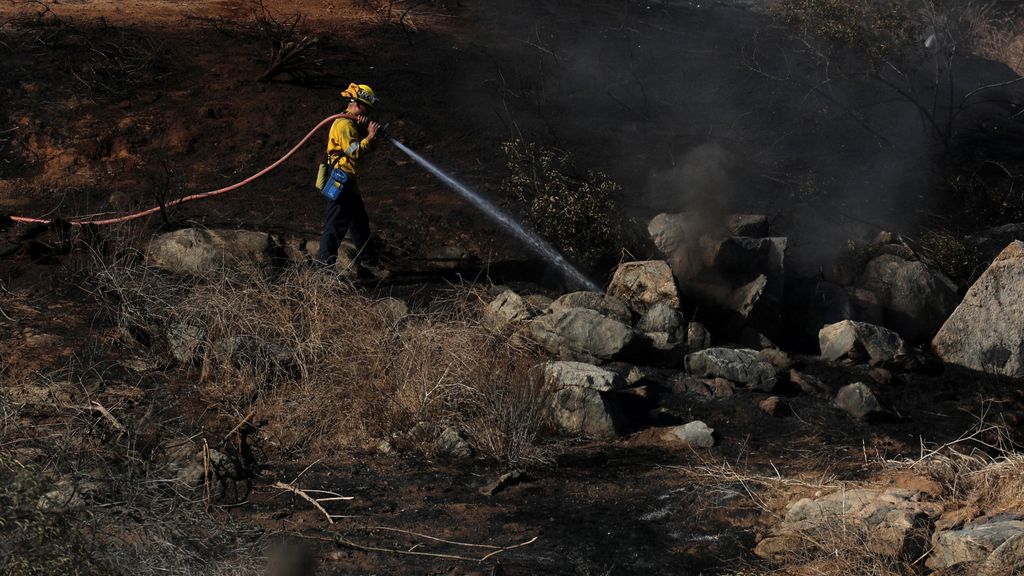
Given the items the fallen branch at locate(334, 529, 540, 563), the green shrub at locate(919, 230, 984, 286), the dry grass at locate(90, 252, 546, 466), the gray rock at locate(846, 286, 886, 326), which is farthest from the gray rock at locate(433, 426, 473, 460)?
the green shrub at locate(919, 230, 984, 286)

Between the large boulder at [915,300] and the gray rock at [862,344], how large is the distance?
0.81 metres

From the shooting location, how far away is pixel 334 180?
901 cm

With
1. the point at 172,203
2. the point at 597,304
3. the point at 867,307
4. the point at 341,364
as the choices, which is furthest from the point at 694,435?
the point at 172,203

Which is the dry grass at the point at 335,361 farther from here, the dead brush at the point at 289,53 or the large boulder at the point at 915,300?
the dead brush at the point at 289,53

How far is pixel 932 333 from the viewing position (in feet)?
31.9

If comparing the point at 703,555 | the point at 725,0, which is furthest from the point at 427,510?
the point at 725,0

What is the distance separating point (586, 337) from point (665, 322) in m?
0.80

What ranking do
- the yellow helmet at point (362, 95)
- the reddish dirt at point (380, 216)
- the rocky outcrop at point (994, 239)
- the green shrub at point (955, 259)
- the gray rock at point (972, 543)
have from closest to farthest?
the gray rock at point (972, 543) → the reddish dirt at point (380, 216) → the yellow helmet at point (362, 95) → the green shrub at point (955, 259) → the rocky outcrop at point (994, 239)

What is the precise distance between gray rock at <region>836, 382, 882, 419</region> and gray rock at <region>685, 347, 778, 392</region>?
49 centimetres

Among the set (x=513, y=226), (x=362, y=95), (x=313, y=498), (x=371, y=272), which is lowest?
(x=313, y=498)

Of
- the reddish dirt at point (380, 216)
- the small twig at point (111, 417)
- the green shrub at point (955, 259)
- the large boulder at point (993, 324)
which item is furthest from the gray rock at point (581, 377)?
the green shrub at point (955, 259)

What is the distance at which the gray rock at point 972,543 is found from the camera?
5.10 meters

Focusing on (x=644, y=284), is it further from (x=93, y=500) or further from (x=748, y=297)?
(x=93, y=500)

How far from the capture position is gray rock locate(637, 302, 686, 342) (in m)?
8.84
